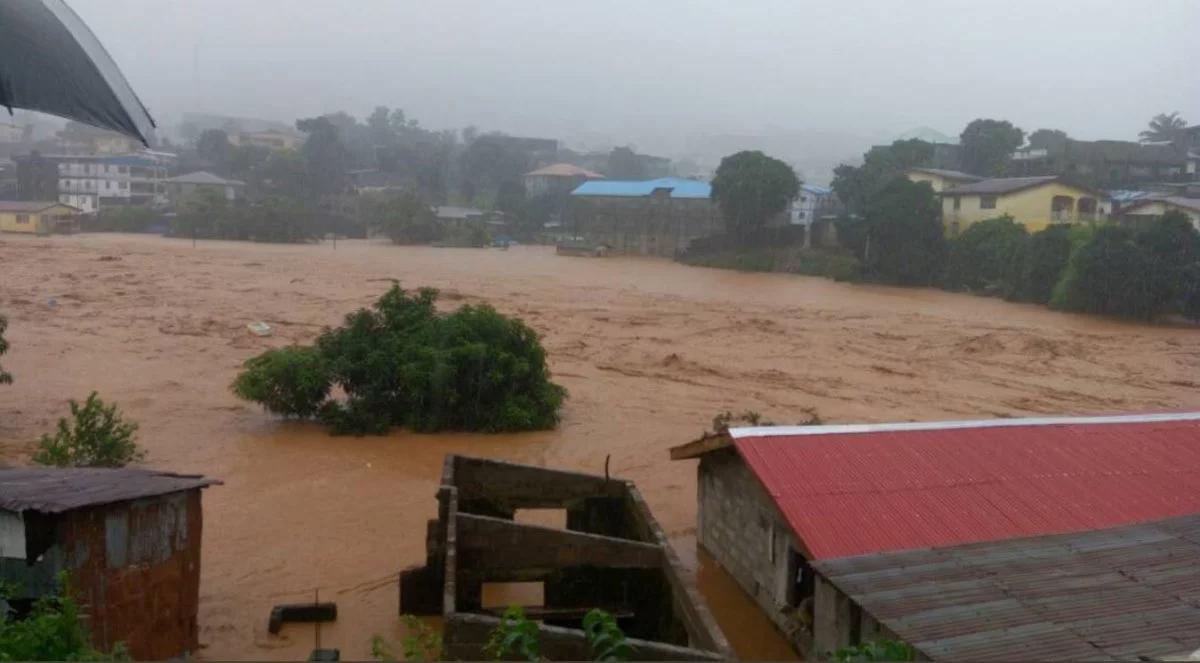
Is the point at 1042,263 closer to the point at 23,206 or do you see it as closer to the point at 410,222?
the point at 410,222

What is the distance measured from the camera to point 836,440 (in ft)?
27.0

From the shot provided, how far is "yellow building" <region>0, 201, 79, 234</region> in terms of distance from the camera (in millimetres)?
45750

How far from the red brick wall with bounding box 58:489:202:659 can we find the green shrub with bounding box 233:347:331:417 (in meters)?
8.24

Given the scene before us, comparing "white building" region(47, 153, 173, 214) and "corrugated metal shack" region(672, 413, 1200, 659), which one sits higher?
"white building" region(47, 153, 173, 214)

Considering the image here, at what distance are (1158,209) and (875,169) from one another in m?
12.1

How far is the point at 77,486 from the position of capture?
557cm

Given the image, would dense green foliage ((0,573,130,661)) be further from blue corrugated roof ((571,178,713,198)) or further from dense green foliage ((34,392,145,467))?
blue corrugated roof ((571,178,713,198))

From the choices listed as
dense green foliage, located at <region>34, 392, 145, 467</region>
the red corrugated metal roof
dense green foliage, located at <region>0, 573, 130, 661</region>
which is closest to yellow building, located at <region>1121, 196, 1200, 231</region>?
the red corrugated metal roof

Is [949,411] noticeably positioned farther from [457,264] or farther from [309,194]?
[309,194]

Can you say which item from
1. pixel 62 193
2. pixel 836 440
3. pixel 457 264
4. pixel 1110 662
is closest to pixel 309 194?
pixel 62 193

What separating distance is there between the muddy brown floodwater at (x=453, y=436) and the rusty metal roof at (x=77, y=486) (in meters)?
1.52

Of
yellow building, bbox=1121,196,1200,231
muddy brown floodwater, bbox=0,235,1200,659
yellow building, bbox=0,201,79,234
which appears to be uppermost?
yellow building, bbox=1121,196,1200,231

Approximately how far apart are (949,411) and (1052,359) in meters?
6.19

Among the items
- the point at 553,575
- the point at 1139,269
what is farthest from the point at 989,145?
the point at 553,575
